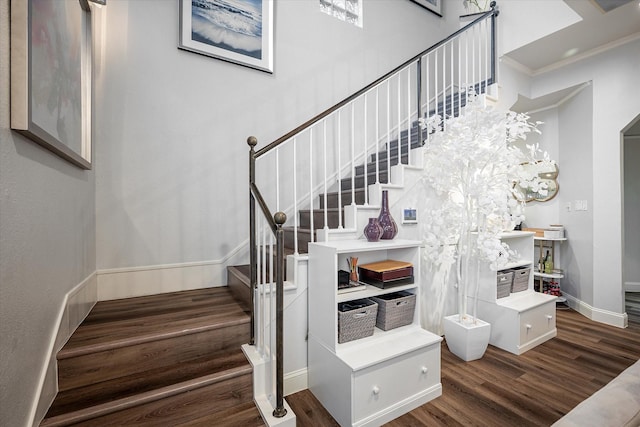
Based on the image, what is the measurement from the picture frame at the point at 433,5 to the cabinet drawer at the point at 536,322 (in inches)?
178

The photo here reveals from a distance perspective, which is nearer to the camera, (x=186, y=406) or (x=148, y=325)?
(x=186, y=406)

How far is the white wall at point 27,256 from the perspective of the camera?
967mm

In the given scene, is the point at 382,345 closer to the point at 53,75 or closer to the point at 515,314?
the point at 515,314

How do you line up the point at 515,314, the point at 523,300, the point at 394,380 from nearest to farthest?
the point at 394,380
the point at 515,314
the point at 523,300

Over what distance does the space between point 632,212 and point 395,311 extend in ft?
Answer: 16.2

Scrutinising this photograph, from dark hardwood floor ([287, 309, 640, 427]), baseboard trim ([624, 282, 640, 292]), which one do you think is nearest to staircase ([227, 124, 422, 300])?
dark hardwood floor ([287, 309, 640, 427])

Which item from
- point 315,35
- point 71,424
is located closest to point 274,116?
point 315,35

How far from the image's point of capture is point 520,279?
299 centimetres

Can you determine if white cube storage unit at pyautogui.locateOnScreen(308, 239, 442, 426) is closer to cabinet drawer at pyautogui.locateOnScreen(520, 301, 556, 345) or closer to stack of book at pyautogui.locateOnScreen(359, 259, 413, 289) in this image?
stack of book at pyautogui.locateOnScreen(359, 259, 413, 289)

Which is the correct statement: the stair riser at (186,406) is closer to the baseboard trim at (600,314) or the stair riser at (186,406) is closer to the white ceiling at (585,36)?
the baseboard trim at (600,314)

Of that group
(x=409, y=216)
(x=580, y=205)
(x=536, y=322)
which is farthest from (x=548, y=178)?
(x=409, y=216)

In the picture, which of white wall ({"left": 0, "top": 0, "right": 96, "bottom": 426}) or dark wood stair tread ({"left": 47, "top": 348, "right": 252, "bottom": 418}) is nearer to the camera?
white wall ({"left": 0, "top": 0, "right": 96, "bottom": 426})

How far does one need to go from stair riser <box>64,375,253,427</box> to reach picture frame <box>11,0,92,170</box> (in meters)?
1.36

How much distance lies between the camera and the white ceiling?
2556 millimetres
